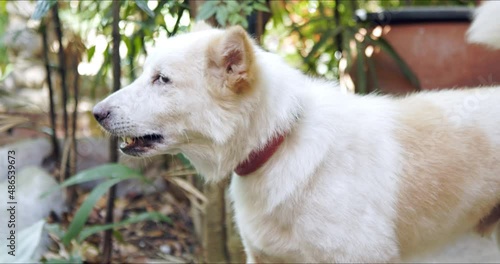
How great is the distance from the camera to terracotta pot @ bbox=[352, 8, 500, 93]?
3818 millimetres

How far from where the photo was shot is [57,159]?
425 cm

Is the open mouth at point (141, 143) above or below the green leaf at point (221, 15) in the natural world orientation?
below

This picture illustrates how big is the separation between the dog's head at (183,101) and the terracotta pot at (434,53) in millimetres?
2069

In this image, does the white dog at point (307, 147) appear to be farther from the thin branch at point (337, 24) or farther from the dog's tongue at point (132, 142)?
the thin branch at point (337, 24)

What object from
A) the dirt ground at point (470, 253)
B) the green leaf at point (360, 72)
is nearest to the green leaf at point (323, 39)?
the green leaf at point (360, 72)

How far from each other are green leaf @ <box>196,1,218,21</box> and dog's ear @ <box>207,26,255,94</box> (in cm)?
58

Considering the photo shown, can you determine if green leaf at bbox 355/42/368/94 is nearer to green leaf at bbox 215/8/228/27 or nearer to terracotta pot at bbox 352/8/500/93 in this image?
terracotta pot at bbox 352/8/500/93

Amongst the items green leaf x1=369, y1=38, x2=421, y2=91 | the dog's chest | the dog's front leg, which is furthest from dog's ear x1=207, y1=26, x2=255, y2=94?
green leaf x1=369, y1=38, x2=421, y2=91

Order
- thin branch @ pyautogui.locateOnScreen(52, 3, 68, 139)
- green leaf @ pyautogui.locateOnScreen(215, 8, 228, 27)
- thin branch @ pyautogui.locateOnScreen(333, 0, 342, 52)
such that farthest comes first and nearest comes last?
thin branch @ pyautogui.locateOnScreen(333, 0, 342, 52) → thin branch @ pyautogui.locateOnScreen(52, 3, 68, 139) → green leaf @ pyautogui.locateOnScreen(215, 8, 228, 27)

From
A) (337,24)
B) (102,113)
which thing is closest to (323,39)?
(337,24)

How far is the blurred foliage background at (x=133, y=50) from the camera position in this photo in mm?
3096

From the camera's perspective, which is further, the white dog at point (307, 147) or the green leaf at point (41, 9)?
the green leaf at point (41, 9)

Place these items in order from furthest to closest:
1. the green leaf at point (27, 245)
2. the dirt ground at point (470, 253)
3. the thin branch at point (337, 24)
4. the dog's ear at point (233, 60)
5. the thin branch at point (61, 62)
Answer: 1. the thin branch at point (337, 24)
2. the thin branch at point (61, 62)
3. the dirt ground at point (470, 253)
4. the green leaf at point (27, 245)
5. the dog's ear at point (233, 60)

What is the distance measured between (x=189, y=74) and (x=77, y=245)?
5.04 feet
